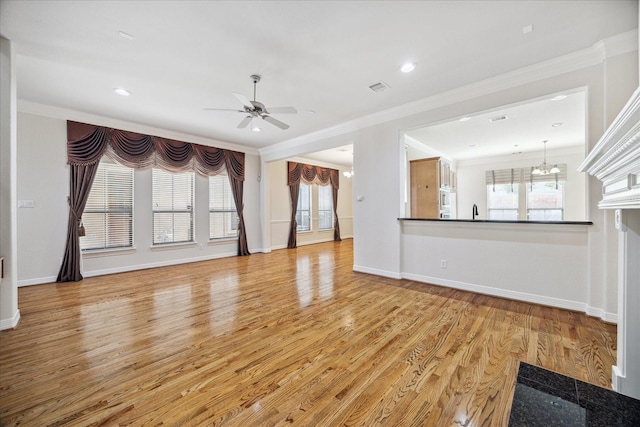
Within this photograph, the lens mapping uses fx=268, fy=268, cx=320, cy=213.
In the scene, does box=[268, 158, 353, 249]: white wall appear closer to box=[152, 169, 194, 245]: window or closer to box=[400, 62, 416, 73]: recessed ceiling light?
box=[152, 169, 194, 245]: window

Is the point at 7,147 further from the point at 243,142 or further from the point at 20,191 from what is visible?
the point at 243,142

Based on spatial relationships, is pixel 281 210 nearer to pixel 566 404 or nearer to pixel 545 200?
pixel 566 404

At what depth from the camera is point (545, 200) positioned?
779 centimetres

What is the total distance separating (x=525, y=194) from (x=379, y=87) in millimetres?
6980

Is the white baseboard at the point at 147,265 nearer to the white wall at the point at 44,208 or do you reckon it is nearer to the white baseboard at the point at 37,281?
the white wall at the point at 44,208

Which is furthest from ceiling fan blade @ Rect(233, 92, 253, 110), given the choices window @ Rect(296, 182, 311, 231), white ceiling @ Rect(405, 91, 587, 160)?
window @ Rect(296, 182, 311, 231)

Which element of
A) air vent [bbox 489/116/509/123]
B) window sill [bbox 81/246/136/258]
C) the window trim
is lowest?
window sill [bbox 81/246/136/258]

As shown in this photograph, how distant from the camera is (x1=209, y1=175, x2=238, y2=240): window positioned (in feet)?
21.8

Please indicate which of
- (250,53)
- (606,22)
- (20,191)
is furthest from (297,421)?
(20,191)

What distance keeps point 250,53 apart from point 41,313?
3.86 m

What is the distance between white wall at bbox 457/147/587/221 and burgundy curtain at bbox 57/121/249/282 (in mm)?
7715

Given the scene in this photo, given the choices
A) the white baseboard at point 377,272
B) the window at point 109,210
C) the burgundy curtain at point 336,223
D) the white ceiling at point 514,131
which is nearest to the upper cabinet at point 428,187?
the white ceiling at point 514,131

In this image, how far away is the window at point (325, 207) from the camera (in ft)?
31.4

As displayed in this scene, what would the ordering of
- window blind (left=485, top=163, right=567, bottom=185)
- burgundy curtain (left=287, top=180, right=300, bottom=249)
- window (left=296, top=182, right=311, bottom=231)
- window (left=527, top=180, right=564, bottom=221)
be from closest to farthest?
window blind (left=485, top=163, right=567, bottom=185) < window (left=527, top=180, right=564, bottom=221) < burgundy curtain (left=287, top=180, right=300, bottom=249) < window (left=296, top=182, right=311, bottom=231)
